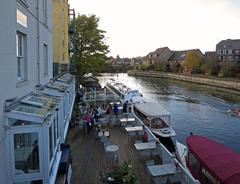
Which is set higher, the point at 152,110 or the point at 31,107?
the point at 31,107

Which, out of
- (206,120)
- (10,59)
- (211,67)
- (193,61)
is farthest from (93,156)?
(193,61)

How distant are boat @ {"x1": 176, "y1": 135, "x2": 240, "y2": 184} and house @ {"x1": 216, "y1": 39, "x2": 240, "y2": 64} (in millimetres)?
94160

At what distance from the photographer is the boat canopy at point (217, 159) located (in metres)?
9.67

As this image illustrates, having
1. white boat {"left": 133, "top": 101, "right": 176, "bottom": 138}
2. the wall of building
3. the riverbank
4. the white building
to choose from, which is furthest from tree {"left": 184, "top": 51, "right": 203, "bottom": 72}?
the white building

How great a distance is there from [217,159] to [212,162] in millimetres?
270

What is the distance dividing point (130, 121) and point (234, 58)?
94290mm

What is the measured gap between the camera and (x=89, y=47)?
38000 mm

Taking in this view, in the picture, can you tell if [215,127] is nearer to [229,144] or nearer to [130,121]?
→ [229,144]

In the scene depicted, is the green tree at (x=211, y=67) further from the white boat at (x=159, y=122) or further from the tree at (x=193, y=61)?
the white boat at (x=159, y=122)

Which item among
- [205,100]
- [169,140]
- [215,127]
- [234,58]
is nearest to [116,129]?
[169,140]

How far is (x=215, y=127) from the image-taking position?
29547 mm

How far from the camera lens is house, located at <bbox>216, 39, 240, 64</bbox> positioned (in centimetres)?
10238

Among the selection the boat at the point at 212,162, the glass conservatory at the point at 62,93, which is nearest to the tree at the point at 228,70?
the boat at the point at 212,162

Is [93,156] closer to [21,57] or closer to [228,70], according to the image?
[21,57]
